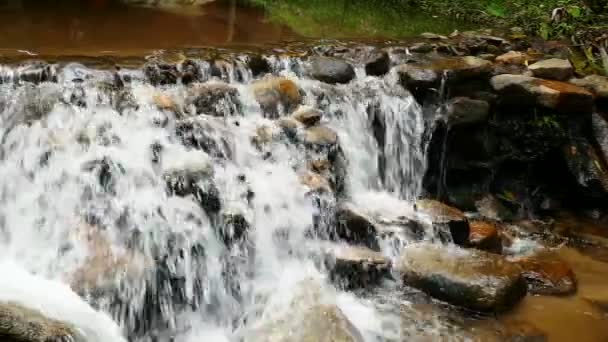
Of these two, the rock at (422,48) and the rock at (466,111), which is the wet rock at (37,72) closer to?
the rock at (466,111)

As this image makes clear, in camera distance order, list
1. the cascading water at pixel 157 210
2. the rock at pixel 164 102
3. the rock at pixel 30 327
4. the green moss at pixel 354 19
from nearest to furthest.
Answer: the rock at pixel 30 327 < the cascading water at pixel 157 210 < the rock at pixel 164 102 < the green moss at pixel 354 19

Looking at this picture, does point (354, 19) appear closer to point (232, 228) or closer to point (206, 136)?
point (206, 136)

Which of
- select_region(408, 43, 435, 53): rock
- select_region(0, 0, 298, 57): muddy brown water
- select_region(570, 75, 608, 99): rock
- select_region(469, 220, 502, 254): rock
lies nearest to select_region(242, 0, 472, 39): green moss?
select_region(0, 0, 298, 57): muddy brown water

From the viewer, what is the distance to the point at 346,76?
641 cm

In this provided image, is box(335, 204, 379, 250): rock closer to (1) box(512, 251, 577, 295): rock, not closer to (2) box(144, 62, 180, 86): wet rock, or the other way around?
(1) box(512, 251, 577, 295): rock

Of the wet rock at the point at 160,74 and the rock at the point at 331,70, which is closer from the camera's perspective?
the wet rock at the point at 160,74

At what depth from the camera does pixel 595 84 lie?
21.6 ft

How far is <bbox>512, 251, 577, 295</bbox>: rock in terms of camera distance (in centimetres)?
486

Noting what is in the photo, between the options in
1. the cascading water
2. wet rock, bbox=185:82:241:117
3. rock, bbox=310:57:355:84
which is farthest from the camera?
rock, bbox=310:57:355:84

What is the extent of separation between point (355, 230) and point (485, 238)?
117 centimetres

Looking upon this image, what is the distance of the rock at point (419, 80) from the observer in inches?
251

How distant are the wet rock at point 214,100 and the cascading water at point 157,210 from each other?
0.03m

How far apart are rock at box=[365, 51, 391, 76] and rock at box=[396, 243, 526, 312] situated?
236cm

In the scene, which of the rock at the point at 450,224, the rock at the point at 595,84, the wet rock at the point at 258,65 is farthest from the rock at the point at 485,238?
the wet rock at the point at 258,65
